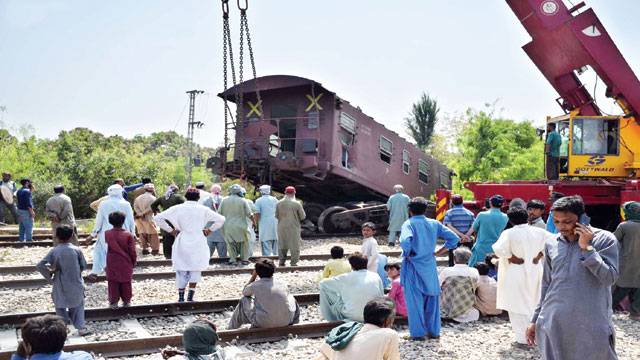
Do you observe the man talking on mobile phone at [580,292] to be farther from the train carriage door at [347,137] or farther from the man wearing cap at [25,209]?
the train carriage door at [347,137]

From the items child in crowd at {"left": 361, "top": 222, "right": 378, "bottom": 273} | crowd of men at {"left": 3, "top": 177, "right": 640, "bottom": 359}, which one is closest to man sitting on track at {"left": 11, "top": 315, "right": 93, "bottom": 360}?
crowd of men at {"left": 3, "top": 177, "right": 640, "bottom": 359}

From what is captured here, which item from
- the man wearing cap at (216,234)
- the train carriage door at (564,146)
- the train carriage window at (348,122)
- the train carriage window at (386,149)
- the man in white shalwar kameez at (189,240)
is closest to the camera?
the man in white shalwar kameez at (189,240)

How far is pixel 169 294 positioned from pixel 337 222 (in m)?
8.97

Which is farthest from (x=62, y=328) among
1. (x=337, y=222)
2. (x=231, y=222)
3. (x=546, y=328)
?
(x=337, y=222)

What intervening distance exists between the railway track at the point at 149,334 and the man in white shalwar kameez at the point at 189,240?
481 millimetres

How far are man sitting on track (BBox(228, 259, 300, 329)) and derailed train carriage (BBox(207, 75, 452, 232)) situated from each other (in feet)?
29.2

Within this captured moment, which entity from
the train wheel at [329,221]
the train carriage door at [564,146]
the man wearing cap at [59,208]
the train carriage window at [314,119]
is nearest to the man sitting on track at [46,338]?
the man wearing cap at [59,208]

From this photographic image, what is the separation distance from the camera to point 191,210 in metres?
7.92

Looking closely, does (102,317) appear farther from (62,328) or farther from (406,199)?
(406,199)

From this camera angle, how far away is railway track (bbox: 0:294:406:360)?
5766mm

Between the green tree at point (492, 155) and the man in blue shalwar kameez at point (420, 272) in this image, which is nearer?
the man in blue shalwar kameez at point (420, 272)

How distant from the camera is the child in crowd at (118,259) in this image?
7270mm

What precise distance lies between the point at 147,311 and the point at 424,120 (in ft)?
159

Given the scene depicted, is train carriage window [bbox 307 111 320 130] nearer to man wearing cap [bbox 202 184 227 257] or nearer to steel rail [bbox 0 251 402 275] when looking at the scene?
steel rail [bbox 0 251 402 275]
